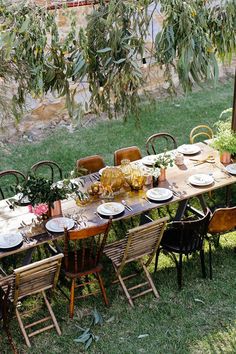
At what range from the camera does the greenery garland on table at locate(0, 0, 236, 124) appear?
3.83 metres

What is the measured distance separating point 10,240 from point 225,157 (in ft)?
8.94

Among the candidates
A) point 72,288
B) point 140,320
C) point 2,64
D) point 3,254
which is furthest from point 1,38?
point 140,320

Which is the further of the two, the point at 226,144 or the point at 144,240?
the point at 226,144

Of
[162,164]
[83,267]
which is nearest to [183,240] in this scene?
[162,164]

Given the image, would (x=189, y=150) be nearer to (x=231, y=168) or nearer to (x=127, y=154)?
(x=231, y=168)

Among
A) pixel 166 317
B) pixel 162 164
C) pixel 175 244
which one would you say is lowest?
pixel 166 317

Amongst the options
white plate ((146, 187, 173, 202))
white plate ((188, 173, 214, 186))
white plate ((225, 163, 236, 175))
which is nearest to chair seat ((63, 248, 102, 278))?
white plate ((146, 187, 173, 202))

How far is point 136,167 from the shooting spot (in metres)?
5.97

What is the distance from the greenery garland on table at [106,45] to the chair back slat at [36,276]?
49.7 inches

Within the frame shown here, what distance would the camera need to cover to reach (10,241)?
5.03 m

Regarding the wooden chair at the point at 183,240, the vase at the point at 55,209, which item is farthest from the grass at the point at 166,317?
the vase at the point at 55,209

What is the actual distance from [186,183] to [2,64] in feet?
8.95

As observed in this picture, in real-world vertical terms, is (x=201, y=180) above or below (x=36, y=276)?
above

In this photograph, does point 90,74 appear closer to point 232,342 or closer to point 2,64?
point 2,64
